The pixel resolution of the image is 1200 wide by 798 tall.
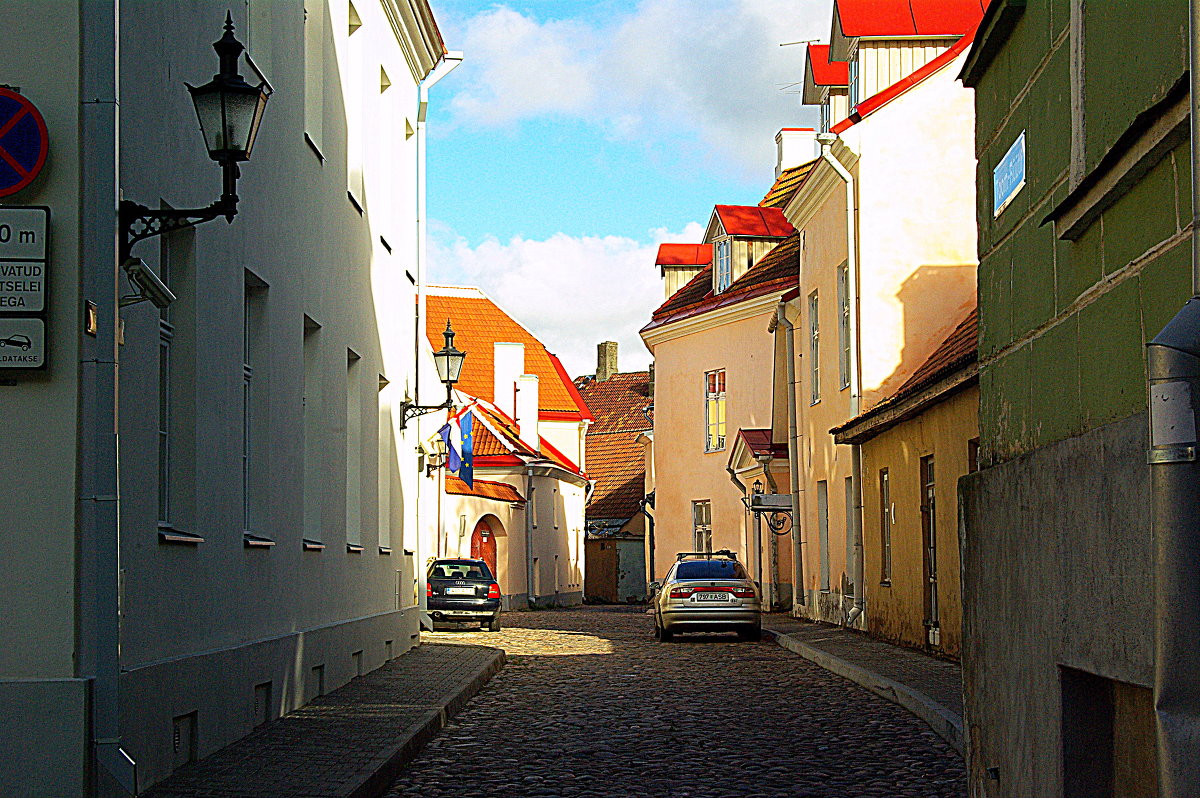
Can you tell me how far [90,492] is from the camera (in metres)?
7.52

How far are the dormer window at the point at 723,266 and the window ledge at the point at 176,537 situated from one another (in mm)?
28473

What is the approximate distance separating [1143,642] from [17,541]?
210 inches

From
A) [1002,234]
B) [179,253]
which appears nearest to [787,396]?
[179,253]

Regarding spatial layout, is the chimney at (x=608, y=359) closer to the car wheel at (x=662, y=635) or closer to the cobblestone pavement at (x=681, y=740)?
the car wheel at (x=662, y=635)

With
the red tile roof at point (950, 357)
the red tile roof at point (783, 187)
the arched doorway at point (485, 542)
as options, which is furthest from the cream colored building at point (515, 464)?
the red tile roof at point (950, 357)

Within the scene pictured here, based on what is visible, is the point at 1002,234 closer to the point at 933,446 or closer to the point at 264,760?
the point at 264,760

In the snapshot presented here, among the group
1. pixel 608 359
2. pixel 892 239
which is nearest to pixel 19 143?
pixel 892 239

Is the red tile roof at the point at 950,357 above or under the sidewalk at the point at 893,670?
above

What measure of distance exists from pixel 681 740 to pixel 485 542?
31352mm

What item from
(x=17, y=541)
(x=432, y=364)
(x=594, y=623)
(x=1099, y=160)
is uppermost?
(x=432, y=364)

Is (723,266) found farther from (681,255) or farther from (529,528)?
(529,528)

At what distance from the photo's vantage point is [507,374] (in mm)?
52188

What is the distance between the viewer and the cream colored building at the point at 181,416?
24.5 feet

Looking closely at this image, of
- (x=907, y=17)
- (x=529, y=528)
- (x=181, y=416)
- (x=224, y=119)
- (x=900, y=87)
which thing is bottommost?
(x=529, y=528)
